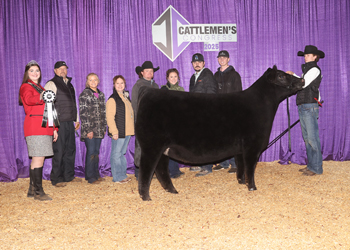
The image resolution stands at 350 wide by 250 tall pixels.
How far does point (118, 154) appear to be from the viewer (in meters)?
4.57

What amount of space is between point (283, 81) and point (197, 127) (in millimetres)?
1451

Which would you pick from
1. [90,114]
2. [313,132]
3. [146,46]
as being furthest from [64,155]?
[313,132]

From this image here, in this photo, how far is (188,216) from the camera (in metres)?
2.95

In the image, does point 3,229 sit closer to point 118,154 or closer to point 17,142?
point 118,154

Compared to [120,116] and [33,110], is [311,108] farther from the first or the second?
[33,110]

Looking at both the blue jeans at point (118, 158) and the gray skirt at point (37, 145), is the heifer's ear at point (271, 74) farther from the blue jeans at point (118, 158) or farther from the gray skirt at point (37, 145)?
the gray skirt at point (37, 145)

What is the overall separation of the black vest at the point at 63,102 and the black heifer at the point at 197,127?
65.2 inches

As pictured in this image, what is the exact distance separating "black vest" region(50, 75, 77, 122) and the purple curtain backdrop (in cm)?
66

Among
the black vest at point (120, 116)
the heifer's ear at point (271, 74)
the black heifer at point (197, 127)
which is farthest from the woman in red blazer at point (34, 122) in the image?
the heifer's ear at point (271, 74)

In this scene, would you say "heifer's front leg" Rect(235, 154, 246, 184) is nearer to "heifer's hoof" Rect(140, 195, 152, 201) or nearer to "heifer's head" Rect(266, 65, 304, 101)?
"heifer's head" Rect(266, 65, 304, 101)

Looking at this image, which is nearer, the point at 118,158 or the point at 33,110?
the point at 33,110

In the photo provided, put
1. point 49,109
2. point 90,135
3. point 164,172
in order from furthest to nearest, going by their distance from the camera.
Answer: point 90,135 → point 164,172 → point 49,109

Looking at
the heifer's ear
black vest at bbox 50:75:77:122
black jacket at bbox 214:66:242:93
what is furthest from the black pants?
the heifer's ear

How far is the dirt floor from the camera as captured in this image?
239cm
